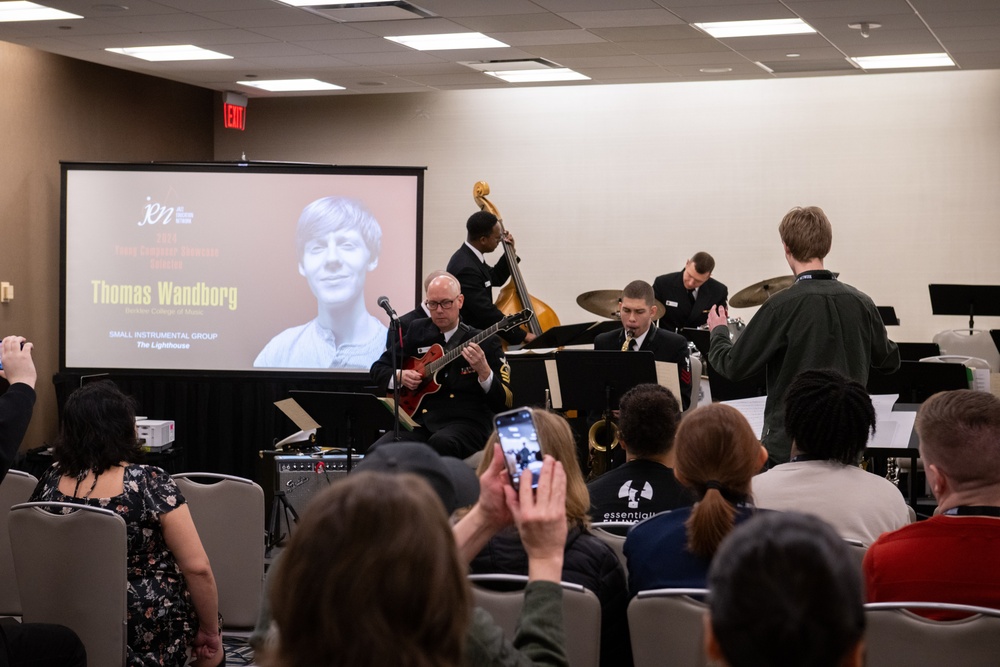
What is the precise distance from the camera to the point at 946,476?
2.26 m

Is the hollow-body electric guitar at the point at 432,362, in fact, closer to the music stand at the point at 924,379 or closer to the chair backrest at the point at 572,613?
the music stand at the point at 924,379

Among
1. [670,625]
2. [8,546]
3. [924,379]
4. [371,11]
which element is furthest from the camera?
[371,11]

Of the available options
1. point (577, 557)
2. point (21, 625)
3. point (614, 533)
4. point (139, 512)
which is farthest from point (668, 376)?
point (21, 625)

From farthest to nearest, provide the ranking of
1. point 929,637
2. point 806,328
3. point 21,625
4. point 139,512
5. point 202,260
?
point 202,260, point 806,328, point 139,512, point 21,625, point 929,637

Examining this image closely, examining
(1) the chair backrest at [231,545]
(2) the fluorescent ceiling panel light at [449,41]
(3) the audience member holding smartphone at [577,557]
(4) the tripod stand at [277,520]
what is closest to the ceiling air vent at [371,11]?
(2) the fluorescent ceiling panel light at [449,41]

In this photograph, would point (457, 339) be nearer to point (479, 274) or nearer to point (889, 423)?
point (479, 274)

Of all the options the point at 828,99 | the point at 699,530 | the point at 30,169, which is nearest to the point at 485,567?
the point at 699,530

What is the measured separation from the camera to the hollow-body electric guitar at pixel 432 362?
5344 mm

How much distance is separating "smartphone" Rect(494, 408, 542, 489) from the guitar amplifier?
4.55m

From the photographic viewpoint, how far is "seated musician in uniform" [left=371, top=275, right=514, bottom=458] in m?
5.33

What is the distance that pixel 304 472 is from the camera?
6121mm

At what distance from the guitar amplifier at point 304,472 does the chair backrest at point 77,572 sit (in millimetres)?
3185

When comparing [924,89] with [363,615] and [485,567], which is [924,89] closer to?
[485,567]

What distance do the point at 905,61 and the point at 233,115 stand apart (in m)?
5.73
